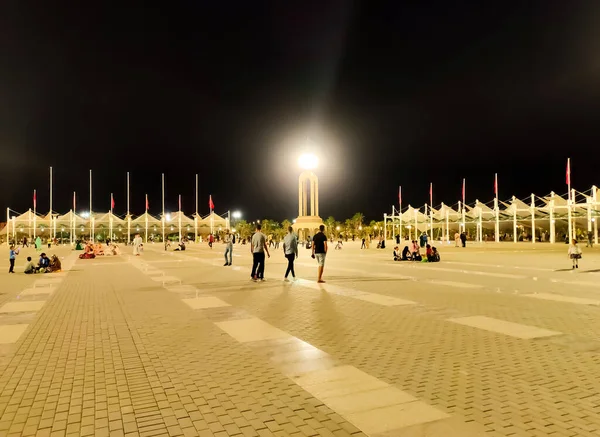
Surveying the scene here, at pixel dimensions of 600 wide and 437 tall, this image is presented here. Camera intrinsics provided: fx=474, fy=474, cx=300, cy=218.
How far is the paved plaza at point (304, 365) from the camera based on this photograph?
4114 millimetres

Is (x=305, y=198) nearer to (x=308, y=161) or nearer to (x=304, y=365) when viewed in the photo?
(x=308, y=161)

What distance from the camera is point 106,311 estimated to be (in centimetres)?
1015

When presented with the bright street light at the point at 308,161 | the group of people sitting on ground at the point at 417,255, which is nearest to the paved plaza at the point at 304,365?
the group of people sitting on ground at the point at 417,255

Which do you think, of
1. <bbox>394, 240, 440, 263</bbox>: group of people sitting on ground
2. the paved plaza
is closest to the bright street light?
<bbox>394, 240, 440, 263</bbox>: group of people sitting on ground

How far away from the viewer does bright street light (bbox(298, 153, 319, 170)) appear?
59.3m

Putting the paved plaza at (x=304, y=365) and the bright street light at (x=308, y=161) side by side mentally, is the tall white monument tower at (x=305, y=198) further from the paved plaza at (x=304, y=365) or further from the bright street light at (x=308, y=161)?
the paved plaza at (x=304, y=365)

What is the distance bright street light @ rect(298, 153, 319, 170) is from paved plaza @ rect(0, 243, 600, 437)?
48340 mm

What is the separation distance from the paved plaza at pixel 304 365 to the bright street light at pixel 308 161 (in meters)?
48.3

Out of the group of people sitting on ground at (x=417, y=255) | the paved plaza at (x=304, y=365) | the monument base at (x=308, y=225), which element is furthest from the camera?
the monument base at (x=308, y=225)

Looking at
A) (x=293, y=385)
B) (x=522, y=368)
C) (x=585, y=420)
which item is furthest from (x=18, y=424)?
(x=522, y=368)

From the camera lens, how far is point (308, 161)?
59656 millimetres

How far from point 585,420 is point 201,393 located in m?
3.54

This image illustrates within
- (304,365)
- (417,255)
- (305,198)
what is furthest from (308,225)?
(304,365)

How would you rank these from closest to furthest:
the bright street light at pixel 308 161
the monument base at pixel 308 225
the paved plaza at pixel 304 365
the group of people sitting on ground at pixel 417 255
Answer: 1. the paved plaza at pixel 304 365
2. the group of people sitting on ground at pixel 417 255
3. the bright street light at pixel 308 161
4. the monument base at pixel 308 225
